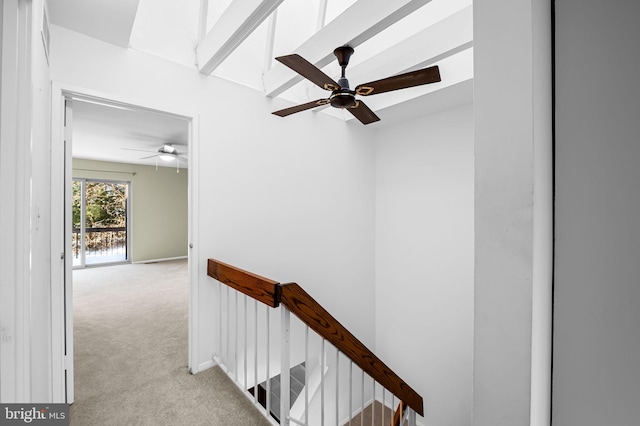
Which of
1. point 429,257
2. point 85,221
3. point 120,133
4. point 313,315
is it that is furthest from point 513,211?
point 85,221

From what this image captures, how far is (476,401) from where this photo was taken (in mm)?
541

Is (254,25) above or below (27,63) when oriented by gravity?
above

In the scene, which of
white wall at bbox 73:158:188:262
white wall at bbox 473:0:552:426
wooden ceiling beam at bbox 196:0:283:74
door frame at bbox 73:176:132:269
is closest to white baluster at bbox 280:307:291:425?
white wall at bbox 473:0:552:426

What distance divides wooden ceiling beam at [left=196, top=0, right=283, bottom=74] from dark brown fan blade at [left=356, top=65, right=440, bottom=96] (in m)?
0.72

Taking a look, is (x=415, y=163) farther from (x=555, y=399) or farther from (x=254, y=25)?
(x=555, y=399)

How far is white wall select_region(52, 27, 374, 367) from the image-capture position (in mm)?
1973

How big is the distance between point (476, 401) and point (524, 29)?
2.17 ft

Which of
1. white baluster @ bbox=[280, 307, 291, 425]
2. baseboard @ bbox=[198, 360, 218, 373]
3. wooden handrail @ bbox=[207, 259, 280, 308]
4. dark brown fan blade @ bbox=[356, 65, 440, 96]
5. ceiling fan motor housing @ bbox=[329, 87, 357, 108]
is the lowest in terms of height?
baseboard @ bbox=[198, 360, 218, 373]

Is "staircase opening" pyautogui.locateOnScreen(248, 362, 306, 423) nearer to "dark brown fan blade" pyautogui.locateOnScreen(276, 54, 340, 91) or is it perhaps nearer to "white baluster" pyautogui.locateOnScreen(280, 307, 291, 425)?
"white baluster" pyautogui.locateOnScreen(280, 307, 291, 425)

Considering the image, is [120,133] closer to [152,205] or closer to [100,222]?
[152,205]

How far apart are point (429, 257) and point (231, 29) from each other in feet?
9.65

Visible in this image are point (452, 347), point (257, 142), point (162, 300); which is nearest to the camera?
point (257, 142)

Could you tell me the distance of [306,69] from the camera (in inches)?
62.3

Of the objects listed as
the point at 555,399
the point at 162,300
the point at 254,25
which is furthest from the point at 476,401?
the point at 162,300
